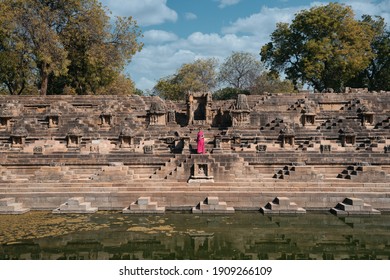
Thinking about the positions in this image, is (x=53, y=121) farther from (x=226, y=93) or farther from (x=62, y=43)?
(x=226, y=93)

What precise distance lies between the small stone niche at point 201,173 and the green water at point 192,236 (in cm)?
297

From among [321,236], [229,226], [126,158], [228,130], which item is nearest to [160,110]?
[228,130]

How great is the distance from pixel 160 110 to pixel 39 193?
1253cm

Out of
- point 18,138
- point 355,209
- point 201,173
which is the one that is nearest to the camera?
point 355,209

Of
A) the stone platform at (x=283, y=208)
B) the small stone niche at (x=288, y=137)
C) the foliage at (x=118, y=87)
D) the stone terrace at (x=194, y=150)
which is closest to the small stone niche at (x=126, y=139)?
the stone terrace at (x=194, y=150)

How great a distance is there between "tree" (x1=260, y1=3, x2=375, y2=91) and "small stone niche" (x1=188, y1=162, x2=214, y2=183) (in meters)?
28.5

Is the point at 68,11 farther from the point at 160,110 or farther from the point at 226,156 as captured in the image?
the point at 226,156

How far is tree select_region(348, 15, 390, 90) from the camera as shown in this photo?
49000 millimetres

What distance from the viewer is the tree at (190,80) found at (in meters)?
66.2

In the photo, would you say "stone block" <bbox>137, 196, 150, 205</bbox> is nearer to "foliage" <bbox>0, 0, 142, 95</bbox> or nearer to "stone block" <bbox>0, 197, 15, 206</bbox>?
"stone block" <bbox>0, 197, 15, 206</bbox>

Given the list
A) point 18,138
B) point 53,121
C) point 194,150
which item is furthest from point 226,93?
point 18,138

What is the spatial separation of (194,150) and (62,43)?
23.2 m

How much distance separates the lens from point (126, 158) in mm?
20688

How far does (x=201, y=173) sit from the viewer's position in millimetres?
18109
